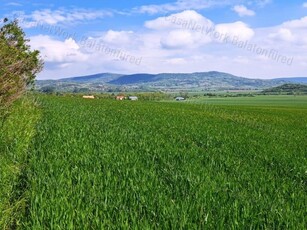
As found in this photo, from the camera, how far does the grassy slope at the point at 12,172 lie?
240 inches

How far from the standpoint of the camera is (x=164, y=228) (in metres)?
5.22

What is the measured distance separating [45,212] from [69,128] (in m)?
10.0

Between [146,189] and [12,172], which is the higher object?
[146,189]

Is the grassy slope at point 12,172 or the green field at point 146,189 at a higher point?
the green field at point 146,189

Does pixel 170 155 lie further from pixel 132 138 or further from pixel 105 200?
pixel 105 200

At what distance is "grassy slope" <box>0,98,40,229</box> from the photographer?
20.0ft

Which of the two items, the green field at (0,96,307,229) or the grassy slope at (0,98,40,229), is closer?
the green field at (0,96,307,229)

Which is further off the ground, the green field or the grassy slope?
the green field

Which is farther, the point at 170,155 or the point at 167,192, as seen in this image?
the point at 170,155

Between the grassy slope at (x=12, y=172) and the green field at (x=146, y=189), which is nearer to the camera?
the green field at (x=146, y=189)

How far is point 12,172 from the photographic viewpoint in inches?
329

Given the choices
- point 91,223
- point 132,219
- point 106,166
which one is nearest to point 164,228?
point 132,219

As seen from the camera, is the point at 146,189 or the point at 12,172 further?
the point at 12,172

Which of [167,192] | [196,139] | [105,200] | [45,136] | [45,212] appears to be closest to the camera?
[45,212]
